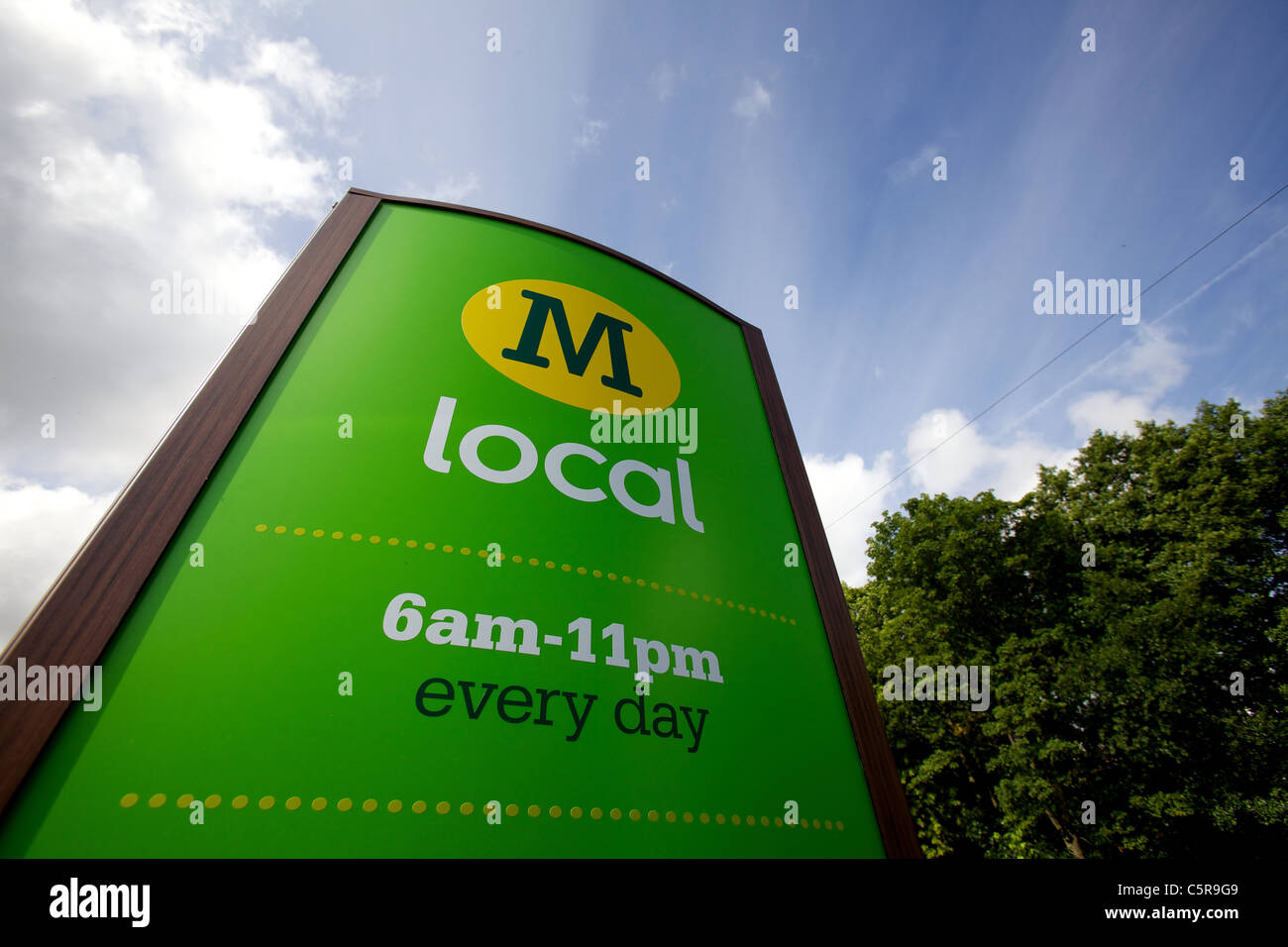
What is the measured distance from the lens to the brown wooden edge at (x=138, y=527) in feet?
3.89

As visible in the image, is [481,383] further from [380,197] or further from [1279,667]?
[1279,667]

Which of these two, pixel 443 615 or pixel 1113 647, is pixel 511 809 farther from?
pixel 1113 647

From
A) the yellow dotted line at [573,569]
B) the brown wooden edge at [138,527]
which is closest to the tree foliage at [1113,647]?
the yellow dotted line at [573,569]

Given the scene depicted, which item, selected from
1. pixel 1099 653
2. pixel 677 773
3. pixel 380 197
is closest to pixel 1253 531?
pixel 1099 653

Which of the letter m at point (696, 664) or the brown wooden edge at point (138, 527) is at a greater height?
the brown wooden edge at point (138, 527)

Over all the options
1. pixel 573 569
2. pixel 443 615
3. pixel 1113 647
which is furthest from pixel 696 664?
pixel 1113 647

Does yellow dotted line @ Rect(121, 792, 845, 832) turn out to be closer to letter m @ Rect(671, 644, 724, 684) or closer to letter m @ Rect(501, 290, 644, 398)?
letter m @ Rect(671, 644, 724, 684)

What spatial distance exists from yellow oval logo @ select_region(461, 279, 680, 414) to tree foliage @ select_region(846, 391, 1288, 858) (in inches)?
563

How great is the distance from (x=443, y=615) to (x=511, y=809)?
0.57m

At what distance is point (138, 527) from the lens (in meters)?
1.52

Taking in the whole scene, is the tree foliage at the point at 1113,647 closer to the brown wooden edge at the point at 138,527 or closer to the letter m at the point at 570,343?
the letter m at the point at 570,343

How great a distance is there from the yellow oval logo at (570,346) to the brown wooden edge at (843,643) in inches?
27.9

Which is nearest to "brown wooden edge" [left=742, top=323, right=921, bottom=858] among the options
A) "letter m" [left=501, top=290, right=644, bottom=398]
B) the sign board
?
the sign board

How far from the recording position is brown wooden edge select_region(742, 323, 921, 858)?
1938 millimetres
